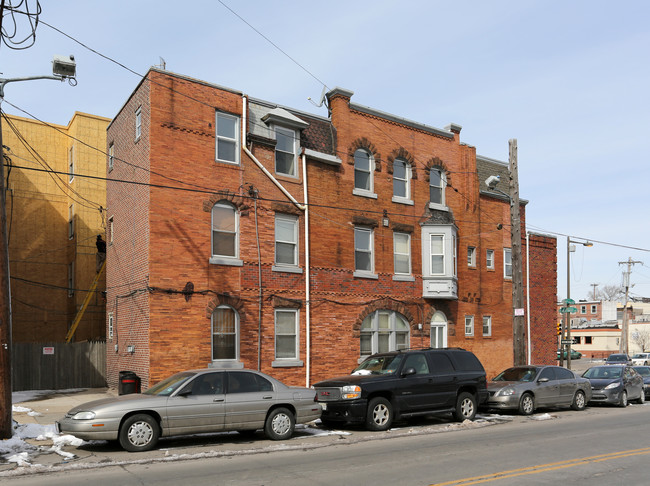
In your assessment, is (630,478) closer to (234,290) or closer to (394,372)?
(394,372)

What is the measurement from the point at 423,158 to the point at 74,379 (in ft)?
51.9

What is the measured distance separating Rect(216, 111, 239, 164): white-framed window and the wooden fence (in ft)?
27.9

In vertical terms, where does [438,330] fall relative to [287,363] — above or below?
above

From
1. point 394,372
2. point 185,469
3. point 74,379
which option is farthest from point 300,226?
point 185,469

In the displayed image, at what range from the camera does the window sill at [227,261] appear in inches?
742

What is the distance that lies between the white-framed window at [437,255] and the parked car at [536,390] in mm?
6768

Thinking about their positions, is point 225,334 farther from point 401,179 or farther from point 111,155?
point 401,179

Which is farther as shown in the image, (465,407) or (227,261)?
(227,261)

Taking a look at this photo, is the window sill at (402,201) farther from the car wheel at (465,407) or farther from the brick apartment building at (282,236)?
the car wheel at (465,407)

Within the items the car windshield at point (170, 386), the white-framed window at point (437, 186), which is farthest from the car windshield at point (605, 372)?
the car windshield at point (170, 386)

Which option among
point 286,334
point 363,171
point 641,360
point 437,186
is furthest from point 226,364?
point 641,360

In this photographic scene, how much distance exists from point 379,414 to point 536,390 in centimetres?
622

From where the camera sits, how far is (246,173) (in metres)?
20.0

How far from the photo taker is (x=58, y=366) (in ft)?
71.1
